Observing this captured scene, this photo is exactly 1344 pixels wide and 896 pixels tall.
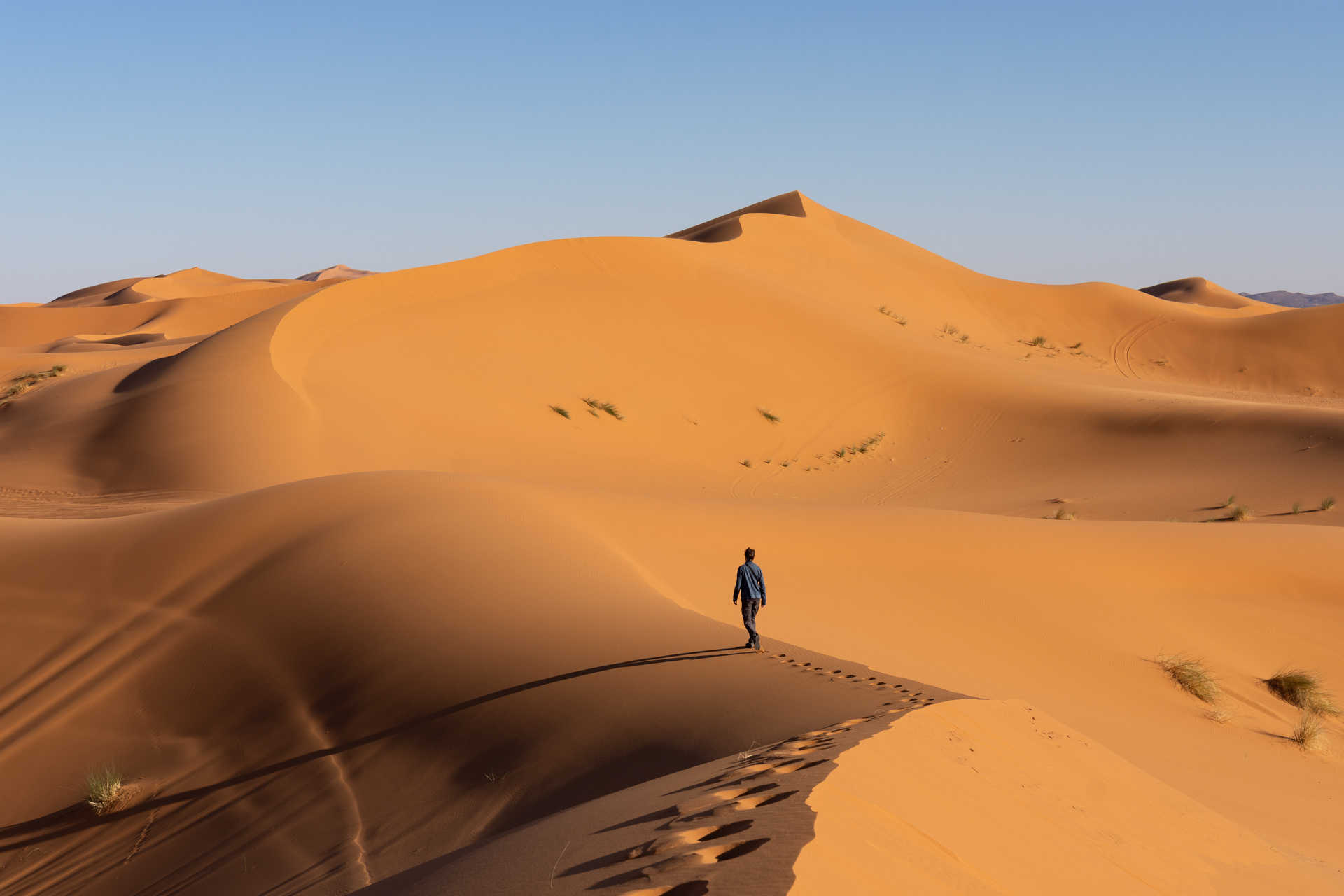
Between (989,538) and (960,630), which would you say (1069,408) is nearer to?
(989,538)

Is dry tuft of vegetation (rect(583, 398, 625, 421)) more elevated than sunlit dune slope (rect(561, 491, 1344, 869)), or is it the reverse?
dry tuft of vegetation (rect(583, 398, 625, 421))

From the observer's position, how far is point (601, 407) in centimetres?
2400

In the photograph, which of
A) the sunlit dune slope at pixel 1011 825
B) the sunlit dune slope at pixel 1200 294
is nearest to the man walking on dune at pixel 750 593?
the sunlit dune slope at pixel 1011 825

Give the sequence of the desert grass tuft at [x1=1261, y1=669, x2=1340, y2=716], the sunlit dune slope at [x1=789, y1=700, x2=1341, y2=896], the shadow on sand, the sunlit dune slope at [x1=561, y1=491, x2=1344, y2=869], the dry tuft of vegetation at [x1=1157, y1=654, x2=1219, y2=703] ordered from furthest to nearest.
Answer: the desert grass tuft at [x1=1261, y1=669, x2=1340, y2=716] < the dry tuft of vegetation at [x1=1157, y1=654, x2=1219, y2=703] < the sunlit dune slope at [x1=561, y1=491, x2=1344, y2=869] < the shadow on sand < the sunlit dune slope at [x1=789, y1=700, x2=1341, y2=896]

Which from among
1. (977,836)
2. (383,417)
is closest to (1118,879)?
(977,836)

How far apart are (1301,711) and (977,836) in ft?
24.6

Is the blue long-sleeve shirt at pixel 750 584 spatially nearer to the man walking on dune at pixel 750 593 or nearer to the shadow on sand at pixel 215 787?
the man walking on dune at pixel 750 593

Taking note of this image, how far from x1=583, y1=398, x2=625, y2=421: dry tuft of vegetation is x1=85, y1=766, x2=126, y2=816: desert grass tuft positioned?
55.5 ft

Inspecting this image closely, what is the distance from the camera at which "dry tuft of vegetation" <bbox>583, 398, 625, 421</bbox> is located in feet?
78.2

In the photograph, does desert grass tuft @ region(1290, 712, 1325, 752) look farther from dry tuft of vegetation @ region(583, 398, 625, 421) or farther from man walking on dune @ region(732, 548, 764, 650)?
dry tuft of vegetation @ region(583, 398, 625, 421)

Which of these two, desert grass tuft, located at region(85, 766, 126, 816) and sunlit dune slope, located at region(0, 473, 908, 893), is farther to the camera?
desert grass tuft, located at region(85, 766, 126, 816)

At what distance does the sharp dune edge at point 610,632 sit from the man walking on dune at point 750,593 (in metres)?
0.27

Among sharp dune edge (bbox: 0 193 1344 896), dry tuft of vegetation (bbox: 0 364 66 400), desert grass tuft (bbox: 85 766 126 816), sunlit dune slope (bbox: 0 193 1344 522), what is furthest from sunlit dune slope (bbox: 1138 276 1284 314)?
desert grass tuft (bbox: 85 766 126 816)

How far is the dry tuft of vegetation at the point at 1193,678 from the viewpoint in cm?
973
